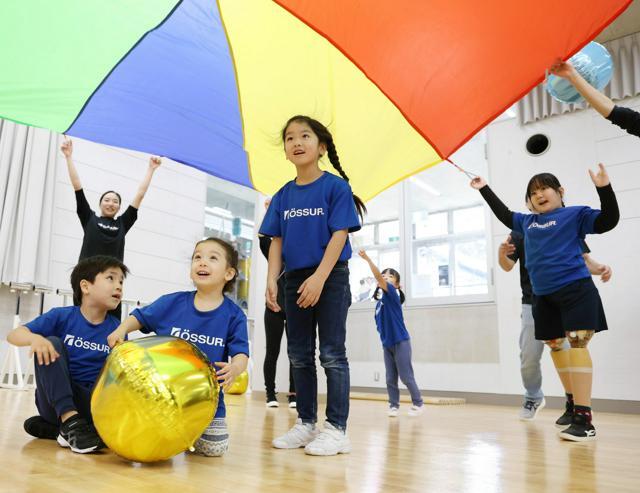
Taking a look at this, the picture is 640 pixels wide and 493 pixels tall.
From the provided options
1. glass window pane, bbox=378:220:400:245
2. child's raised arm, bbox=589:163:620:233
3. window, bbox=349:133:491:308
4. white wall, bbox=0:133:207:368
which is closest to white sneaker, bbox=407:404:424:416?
child's raised arm, bbox=589:163:620:233

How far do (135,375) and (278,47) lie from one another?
1665 mm

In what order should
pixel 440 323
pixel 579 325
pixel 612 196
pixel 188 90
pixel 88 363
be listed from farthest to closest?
pixel 440 323 < pixel 188 90 < pixel 579 325 < pixel 612 196 < pixel 88 363

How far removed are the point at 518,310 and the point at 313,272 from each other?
3.05 metres

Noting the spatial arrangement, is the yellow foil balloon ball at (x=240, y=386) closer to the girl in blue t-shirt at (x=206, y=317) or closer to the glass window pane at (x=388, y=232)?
the glass window pane at (x=388, y=232)

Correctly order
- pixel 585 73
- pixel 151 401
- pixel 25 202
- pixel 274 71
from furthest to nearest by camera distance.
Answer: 1. pixel 25 202
2. pixel 274 71
3. pixel 585 73
4. pixel 151 401

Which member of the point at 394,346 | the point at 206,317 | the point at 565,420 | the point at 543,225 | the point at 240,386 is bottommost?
the point at 240,386

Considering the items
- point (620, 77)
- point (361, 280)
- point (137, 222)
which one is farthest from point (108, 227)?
point (620, 77)

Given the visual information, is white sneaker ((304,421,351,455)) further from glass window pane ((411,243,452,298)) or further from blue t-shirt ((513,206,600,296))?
glass window pane ((411,243,452,298))

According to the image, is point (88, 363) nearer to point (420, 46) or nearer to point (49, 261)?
point (420, 46)

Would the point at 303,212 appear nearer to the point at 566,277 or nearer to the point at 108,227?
the point at 566,277

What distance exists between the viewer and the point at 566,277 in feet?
7.06

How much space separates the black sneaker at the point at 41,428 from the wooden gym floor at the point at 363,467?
0.04 m

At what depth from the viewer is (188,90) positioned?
263 cm

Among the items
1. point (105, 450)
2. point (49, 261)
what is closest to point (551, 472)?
Result: point (105, 450)
